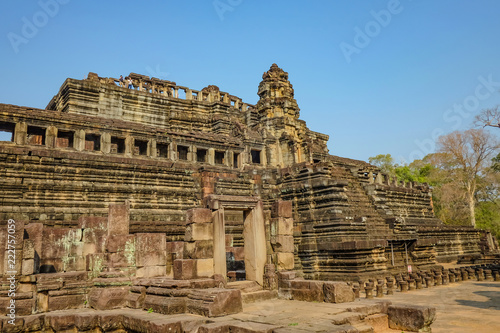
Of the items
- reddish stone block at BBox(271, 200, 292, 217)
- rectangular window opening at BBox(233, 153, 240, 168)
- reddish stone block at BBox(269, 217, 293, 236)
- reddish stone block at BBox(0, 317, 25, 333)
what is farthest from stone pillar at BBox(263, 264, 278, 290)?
rectangular window opening at BBox(233, 153, 240, 168)

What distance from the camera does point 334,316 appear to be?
796 cm

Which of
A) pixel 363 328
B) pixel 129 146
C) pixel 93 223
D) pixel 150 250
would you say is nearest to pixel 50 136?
pixel 129 146

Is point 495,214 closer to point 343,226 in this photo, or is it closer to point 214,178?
point 343,226

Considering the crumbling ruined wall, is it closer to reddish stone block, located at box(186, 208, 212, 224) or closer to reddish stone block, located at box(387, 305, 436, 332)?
reddish stone block, located at box(186, 208, 212, 224)

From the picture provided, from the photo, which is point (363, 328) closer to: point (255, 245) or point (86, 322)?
point (255, 245)

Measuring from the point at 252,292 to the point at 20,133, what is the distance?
13826mm

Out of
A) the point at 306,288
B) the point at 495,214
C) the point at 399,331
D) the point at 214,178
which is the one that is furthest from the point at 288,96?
the point at 495,214

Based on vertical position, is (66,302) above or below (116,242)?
below

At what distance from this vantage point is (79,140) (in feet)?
64.7

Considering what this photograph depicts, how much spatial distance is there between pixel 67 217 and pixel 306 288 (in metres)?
10.9

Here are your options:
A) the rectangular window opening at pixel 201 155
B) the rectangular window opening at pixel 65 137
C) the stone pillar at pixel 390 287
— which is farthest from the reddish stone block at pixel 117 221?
the rectangular window opening at pixel 201 155

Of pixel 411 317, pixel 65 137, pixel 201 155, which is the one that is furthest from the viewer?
pixel 201 155

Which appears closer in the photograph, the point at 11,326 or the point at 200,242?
the point at 11,326

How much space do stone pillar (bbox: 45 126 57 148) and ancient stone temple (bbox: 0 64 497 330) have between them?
7 centimetres
